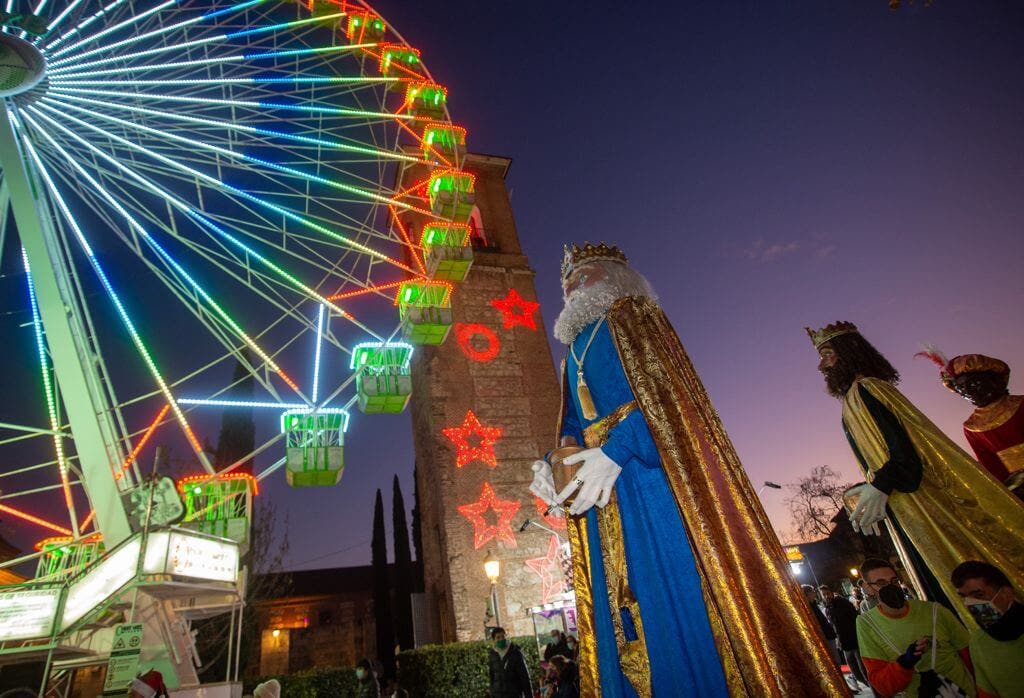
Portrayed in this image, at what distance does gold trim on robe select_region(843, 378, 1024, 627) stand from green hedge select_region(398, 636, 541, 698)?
1115 cm

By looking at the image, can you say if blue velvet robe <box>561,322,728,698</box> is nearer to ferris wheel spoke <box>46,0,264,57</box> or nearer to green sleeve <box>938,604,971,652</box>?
green sleeve <box>938,604,971,652</box>

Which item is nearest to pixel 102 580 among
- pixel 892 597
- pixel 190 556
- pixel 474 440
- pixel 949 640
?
pixel 190 556

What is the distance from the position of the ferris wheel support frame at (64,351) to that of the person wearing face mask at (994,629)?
33.0 ft

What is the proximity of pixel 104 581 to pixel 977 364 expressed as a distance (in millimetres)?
10204

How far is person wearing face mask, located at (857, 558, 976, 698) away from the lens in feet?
8.82

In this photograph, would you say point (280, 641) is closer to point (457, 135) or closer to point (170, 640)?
point (170, 640)

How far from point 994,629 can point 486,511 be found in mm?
17179

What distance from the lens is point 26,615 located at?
7.34m

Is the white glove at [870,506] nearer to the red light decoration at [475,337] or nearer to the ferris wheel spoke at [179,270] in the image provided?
the ferris wheel spoke at [179,270]

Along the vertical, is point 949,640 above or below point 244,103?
below

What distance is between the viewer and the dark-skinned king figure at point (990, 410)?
3078 mm

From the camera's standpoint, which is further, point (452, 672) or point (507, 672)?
point (452, 672)

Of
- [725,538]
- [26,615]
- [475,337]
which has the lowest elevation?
[725,538]

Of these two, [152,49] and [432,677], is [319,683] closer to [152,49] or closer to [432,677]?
[432,677]
